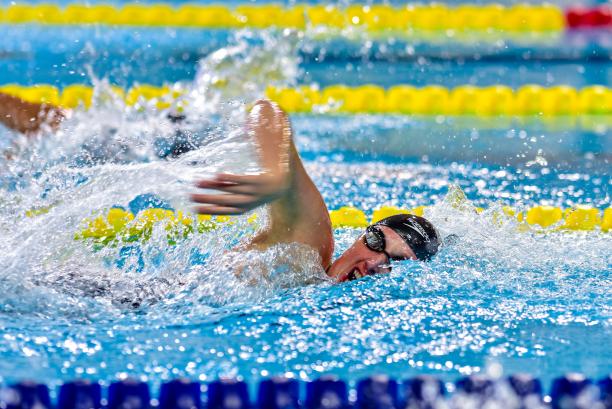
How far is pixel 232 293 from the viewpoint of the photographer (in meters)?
2.45

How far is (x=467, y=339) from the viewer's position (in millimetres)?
2305

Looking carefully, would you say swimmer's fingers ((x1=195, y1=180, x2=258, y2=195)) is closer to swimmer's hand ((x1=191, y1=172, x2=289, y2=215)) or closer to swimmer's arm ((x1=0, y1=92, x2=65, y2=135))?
swimmer's hand ((x1=191, y1=172, x2=289, y2=215))

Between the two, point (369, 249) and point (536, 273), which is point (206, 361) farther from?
point (536, 273)

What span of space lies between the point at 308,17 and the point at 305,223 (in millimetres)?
4531

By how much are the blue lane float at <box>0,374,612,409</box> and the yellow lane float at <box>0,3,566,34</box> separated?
501 cm

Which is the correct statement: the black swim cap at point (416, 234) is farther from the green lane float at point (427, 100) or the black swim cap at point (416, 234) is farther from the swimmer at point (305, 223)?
the green lane float at point (427, 100)

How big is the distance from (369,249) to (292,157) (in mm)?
367

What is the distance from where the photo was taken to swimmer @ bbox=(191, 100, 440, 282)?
216 cm

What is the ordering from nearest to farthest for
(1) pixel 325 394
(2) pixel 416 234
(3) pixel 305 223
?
(1) pixel 325 394
(3) pixel 305 223
(2) pixel 416 234

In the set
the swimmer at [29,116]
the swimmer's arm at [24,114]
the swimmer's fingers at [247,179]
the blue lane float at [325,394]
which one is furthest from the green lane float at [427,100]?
the blue lane float at [325,394]

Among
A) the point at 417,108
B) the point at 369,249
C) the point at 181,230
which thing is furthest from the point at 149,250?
the point at 417,108

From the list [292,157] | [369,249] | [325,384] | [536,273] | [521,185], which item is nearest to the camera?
[325,384]

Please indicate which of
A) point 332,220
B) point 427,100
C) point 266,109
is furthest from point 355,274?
point 427,100

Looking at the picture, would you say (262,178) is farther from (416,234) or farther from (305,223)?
(416,234)
